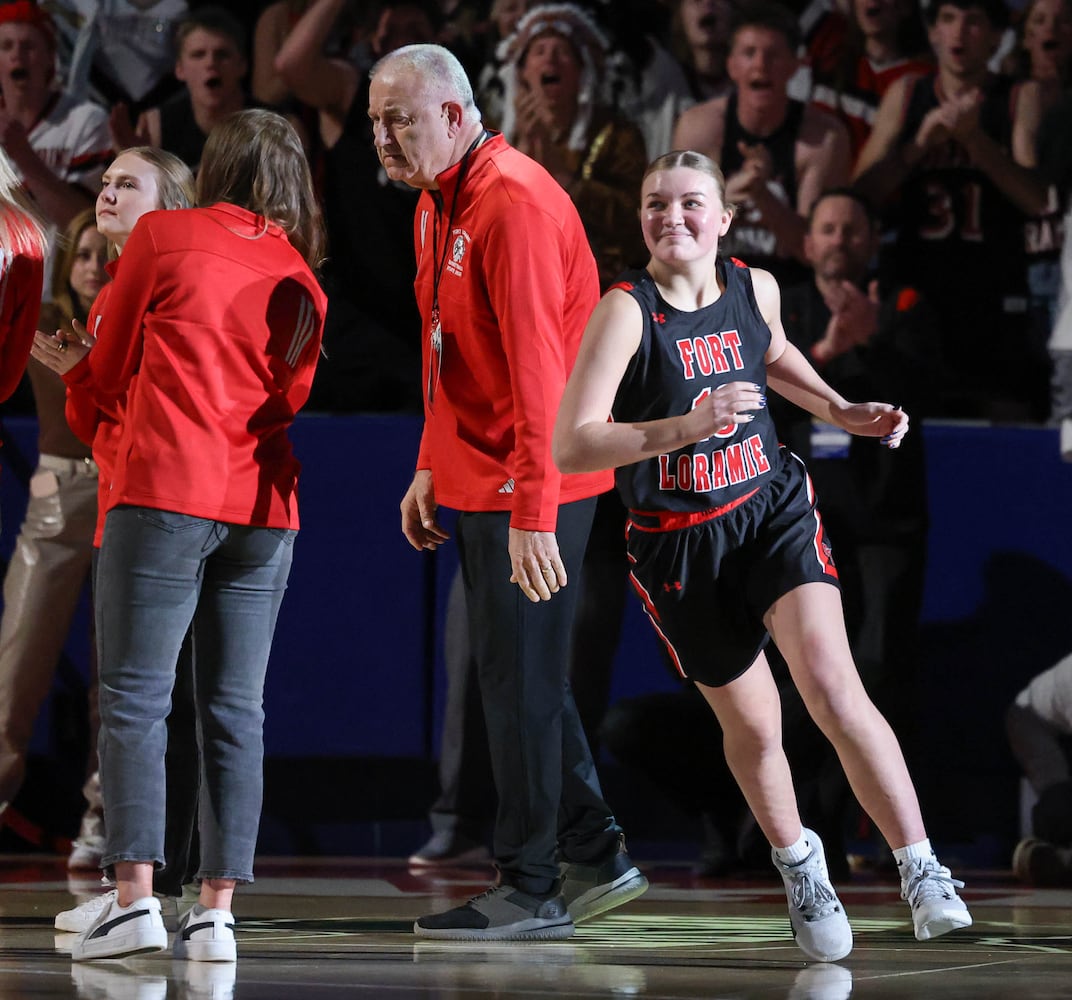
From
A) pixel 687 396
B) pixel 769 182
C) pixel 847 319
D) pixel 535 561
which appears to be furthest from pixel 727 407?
pixel 769 182

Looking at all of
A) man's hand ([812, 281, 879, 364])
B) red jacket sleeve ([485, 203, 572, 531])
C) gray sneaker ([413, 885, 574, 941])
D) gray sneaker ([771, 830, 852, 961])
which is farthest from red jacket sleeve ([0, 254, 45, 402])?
man's hand ([812, 281, 879, 364])

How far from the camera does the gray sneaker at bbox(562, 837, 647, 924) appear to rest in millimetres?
3516

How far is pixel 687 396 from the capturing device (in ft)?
10.3

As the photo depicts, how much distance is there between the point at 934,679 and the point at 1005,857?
0.56 metres

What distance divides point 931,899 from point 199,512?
4.76ft

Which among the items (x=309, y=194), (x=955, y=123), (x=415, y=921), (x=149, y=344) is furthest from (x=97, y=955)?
(x=955, y=123)

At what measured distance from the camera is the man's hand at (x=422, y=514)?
11.7ft

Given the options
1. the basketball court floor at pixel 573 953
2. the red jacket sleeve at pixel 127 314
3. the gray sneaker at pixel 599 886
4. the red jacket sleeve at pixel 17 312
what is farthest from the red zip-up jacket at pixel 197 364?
the gray sneaker at pixel 599 886

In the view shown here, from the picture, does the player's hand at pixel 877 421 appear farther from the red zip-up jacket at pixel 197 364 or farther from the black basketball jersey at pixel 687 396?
the red zip-up jacket at pixel 197 364

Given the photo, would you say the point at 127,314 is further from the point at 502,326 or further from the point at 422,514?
the point at 422,514

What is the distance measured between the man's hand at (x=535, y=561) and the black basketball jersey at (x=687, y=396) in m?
0.20

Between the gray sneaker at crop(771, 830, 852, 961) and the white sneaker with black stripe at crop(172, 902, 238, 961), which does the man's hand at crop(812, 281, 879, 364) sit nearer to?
the gray sneaker at crop(771, 830, 852, 961)

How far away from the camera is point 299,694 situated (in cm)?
510

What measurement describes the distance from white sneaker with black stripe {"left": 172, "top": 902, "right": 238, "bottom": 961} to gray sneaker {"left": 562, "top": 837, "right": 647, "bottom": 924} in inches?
30.8
